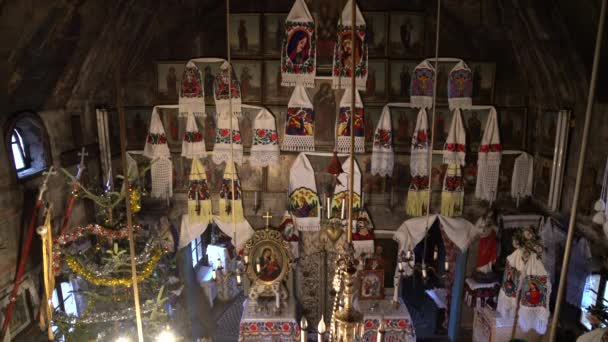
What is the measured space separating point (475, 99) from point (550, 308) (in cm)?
343

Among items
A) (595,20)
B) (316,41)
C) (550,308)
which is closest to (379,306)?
(550,308)

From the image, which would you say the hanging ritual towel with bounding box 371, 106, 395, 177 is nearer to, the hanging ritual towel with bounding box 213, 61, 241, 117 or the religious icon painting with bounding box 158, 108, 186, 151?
the hanging ritual towel with bounding box 213, 61, 241, 117

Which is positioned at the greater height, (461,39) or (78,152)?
(461,39)

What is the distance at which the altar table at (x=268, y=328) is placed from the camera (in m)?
7.44

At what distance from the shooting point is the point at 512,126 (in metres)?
7.40

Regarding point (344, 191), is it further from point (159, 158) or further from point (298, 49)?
point (159, 158)

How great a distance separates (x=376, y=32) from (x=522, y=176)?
3244mm

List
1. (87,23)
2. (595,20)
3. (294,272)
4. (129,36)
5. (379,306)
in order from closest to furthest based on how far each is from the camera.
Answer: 1. (595,20)
2. (87,23)
3. (129,36)
4. (379,306)
5. (294,272)

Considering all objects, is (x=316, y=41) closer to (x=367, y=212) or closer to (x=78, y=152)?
(x=367, y=212)

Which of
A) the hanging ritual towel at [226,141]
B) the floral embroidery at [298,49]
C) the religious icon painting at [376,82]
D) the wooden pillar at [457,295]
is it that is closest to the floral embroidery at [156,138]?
the hanging ritual towel at [226,141]

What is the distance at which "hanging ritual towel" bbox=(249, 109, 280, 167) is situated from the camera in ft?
24.3

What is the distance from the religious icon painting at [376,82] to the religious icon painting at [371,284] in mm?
2825

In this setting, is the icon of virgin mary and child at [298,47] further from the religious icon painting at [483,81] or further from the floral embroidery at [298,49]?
the religious icon painting at [483,81]

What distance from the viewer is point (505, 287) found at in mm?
6988
